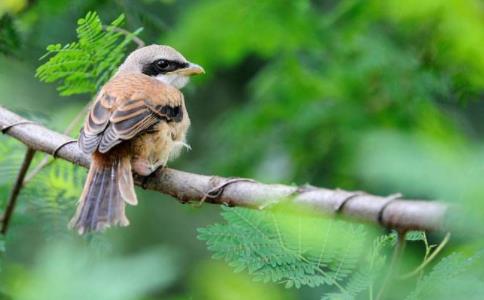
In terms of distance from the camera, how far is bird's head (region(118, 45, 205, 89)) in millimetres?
4922

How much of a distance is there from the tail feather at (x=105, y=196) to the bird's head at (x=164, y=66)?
1.10 m

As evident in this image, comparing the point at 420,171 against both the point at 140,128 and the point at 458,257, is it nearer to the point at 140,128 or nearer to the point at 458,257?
the point at 458,257

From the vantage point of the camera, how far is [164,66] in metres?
4.95

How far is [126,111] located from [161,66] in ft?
3.11

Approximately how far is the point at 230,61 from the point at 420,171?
5.59 metres

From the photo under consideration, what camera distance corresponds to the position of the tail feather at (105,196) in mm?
3356

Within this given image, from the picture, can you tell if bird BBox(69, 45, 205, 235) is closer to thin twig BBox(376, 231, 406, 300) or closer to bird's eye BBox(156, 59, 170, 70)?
bird's eye BBox(156, 59, 170, 70)

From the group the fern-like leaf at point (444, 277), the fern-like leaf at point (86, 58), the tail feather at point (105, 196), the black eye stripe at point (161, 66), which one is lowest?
the tail feather at point (105, 196)

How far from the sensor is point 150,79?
184 inches

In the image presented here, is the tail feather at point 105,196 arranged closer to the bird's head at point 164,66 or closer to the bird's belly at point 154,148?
the bird's belly at point 154,148

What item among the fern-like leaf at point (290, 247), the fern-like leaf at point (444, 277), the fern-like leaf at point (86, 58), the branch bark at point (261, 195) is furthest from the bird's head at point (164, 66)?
the fern-like leaf at point (444, 277)

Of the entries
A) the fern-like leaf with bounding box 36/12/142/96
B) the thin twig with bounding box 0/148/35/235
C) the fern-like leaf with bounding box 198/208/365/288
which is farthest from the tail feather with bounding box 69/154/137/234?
the fern-like leaf with bounding box 198/208/365/288

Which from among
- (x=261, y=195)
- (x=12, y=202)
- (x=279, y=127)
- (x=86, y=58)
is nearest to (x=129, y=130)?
(x=86, y=58)

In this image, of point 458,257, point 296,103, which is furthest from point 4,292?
point 296,103
